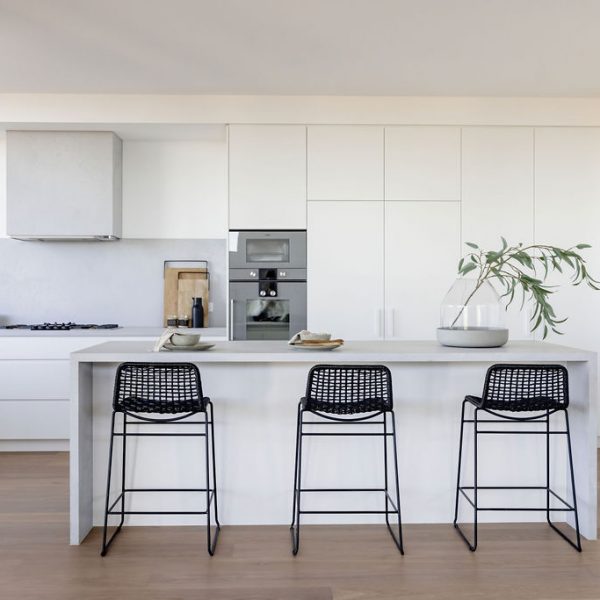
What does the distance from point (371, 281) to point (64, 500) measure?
8.54 ft

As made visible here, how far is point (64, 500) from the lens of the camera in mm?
3246

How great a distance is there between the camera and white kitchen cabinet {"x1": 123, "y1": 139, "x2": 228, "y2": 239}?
16.0ft

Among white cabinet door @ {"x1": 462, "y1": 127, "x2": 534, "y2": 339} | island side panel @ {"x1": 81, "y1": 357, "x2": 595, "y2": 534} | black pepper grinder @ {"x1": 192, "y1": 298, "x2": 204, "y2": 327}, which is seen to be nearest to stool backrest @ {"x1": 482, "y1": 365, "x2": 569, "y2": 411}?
island side panel @ {"x1": 81, "y1": 357, "x2": 595, "y2": 534}

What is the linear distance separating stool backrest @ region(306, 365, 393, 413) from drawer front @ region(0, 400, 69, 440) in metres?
2.52

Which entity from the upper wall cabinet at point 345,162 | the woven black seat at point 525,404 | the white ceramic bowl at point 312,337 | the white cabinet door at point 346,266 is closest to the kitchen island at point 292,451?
the white ceramic bowl at point 312,337

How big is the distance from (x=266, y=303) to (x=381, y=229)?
1.08m

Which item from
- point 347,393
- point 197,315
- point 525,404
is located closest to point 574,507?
point 525,404

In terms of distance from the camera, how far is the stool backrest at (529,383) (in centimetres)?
261

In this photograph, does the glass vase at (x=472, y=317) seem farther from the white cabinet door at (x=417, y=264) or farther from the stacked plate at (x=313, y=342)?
the white cabinet door at (x=417, y=264)

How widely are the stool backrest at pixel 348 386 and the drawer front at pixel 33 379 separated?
2.49 metres

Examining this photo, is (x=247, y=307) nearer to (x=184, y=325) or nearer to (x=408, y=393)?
(x=184, y=325)

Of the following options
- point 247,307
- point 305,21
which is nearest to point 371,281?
point 247,307

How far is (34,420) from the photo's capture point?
4.21 m

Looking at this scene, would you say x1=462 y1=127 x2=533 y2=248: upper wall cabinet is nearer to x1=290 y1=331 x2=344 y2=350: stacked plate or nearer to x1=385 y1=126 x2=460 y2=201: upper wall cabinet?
x1=385 y1=126 x2=460 y2=201: upper wall cabinet
